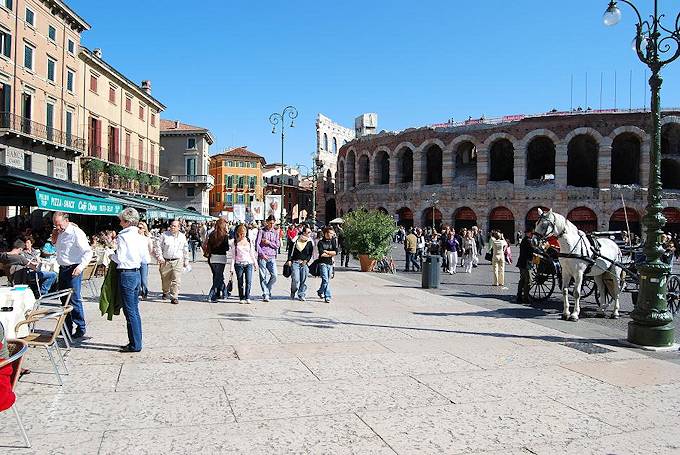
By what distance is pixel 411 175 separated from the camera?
55.4m

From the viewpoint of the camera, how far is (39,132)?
31.0 m

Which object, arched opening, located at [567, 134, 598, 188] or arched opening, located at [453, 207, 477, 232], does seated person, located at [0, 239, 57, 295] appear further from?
arched opening, located at [567, 134, 598, 188]

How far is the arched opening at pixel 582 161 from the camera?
156 ft

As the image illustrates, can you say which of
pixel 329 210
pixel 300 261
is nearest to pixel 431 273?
pixel 300 261

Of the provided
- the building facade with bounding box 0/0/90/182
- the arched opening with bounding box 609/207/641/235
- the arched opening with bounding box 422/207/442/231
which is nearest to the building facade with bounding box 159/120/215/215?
the building facade with bounding box 0/0/90/182

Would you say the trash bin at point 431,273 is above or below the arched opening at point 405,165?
below

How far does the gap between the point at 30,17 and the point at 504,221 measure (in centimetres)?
3742

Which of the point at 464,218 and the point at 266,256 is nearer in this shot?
the point at 266,256

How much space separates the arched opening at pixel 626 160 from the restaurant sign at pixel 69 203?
41.5m

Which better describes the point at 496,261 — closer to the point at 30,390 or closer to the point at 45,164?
the point at 30,390

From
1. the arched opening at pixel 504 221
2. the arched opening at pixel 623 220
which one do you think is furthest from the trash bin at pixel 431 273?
the arched opening at pixel 623 220

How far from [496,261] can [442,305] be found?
4.72 metres

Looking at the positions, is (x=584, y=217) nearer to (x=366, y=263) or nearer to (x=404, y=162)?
(x=404, y=162)

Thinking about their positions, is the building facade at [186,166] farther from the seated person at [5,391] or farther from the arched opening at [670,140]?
the seated person at [5,391]
